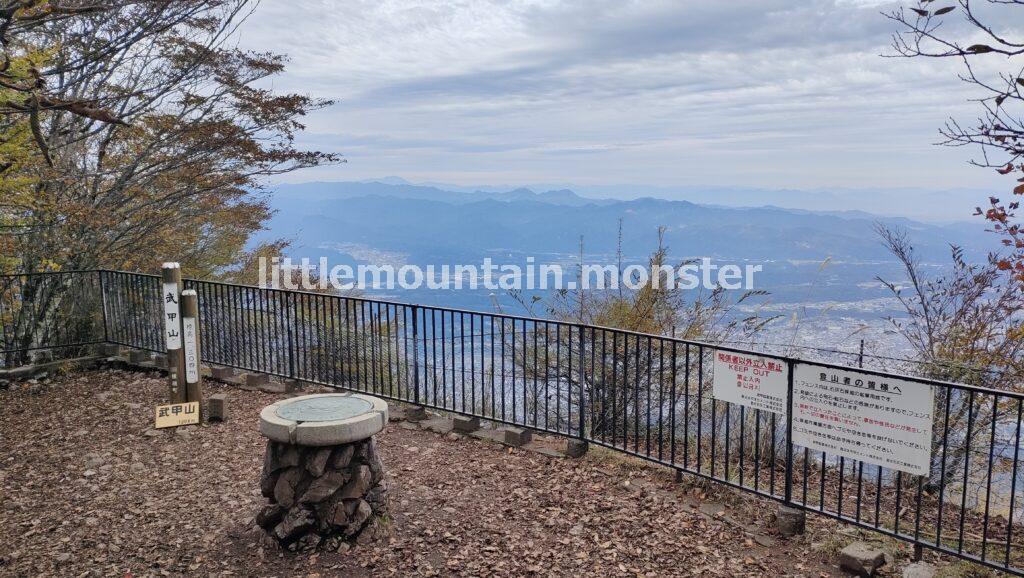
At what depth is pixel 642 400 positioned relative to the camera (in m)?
8.10

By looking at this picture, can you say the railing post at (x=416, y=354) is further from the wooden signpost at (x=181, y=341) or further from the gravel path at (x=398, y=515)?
the wooden signpost at (x=181, y=341)

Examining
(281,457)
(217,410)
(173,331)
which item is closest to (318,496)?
(281,457)

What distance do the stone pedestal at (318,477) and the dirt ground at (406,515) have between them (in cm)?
15

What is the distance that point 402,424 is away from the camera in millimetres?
7426

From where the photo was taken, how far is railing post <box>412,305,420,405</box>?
289 inches

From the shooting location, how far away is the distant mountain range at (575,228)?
21881 mm

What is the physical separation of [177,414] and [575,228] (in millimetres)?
83244

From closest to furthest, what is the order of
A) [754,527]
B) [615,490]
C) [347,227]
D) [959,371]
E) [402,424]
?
[754,527]
[615,490]
[959,371]
[402,424]
[347,227]

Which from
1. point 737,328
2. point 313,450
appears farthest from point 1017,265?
point 313,450

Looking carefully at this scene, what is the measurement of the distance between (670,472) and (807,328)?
3.54m

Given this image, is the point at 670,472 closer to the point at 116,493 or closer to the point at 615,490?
the point at 615,490

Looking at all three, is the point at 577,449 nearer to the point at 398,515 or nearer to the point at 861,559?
the point at 398,515

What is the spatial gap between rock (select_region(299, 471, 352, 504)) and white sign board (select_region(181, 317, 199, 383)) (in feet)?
12.6

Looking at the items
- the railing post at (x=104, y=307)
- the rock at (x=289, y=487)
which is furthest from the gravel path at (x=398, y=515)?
the railing post at (x=104, y=307)
